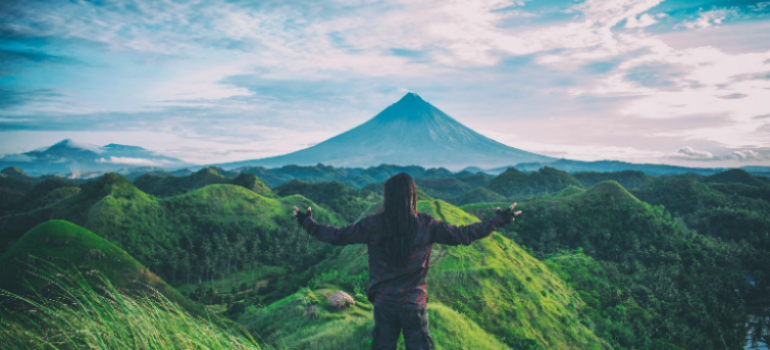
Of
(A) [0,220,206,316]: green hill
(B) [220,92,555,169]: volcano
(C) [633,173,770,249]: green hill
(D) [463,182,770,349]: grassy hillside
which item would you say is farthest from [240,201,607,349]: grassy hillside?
(B) [220,92,555,169]: volcano

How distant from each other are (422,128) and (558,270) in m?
152

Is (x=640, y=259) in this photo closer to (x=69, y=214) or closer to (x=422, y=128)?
(x=69, y=214)

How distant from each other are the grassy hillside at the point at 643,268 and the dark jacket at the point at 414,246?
31.7ft

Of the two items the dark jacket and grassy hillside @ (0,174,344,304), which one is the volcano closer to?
grassy hillside @ (0,174,344,304)

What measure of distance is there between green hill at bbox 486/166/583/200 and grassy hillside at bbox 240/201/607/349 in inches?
2410

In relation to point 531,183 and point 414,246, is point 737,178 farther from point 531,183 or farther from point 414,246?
point 414,246

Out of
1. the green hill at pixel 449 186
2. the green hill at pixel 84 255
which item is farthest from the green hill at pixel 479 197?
the green hill at pixel 84 255

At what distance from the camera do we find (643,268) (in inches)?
731

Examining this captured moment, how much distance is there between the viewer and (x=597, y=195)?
25203 millimetres

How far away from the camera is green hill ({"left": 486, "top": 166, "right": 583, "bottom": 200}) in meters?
70.6

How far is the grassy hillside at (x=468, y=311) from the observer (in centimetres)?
691

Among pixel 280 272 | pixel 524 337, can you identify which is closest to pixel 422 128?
pixel 280 272

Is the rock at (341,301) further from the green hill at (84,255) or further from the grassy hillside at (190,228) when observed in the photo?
the grassy hillside at (190,228)

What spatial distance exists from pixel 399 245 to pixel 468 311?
5629mm
